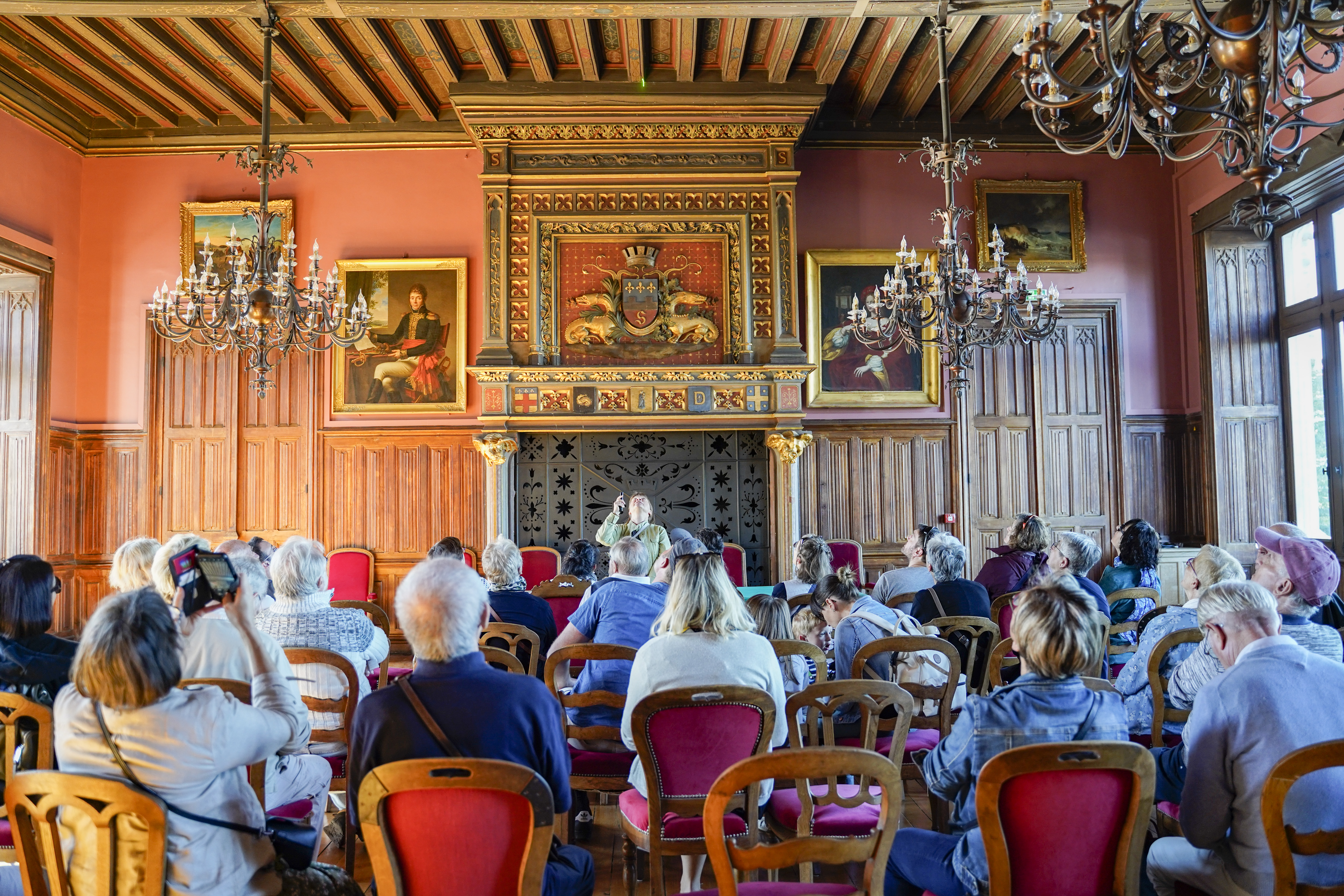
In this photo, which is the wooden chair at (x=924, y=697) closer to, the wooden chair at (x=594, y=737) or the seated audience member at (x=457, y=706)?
the wooden chair at (x=594, y=737)

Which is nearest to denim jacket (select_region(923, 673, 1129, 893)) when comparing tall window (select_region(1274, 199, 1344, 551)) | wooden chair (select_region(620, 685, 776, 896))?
wooden chair (select_region(620, 685, 776, 896))

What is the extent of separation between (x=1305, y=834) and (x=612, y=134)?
27.1ft

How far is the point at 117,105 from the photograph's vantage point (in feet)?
30.5

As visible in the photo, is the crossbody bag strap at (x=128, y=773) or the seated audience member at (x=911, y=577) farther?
the seated audience member at (x=911, y=577)

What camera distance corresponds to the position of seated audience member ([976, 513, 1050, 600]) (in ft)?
18.1

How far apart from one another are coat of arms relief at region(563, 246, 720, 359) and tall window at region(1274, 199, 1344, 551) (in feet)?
18.4

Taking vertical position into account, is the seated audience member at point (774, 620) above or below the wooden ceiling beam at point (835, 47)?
below

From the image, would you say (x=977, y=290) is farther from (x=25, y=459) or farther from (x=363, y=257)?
(x=25, y=459)

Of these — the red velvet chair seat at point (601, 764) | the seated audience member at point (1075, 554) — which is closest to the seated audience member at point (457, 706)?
the red velvet chair seat at point (601, 764)

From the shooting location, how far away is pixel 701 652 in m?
2.97

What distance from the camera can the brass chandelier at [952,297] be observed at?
6.10 metres

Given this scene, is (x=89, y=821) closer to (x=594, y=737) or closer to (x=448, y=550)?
(x=594, y=737)

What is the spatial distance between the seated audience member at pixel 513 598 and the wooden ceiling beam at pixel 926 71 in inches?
225

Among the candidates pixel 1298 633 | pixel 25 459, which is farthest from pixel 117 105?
pixel 1298 633
